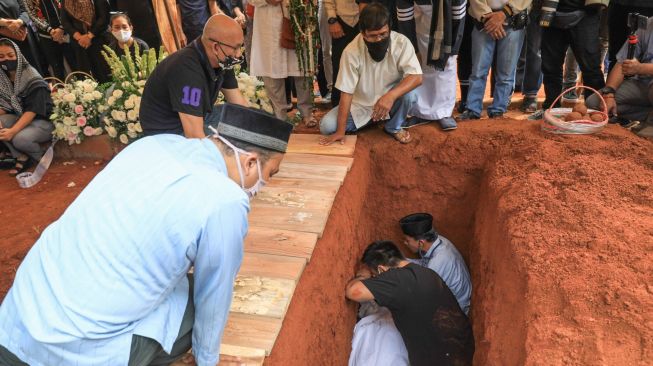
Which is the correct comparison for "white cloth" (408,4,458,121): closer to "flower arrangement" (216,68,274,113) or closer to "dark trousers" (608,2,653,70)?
"flower arrangement" (216,68,274,113)

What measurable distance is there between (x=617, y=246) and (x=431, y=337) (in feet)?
4.42

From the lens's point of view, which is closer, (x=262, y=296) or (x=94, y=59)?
(x=262, y=296)

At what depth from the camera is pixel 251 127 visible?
1.71 metres

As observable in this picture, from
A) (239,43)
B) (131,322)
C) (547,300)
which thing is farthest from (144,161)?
(547,300)

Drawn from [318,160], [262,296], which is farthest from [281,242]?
[318,160]

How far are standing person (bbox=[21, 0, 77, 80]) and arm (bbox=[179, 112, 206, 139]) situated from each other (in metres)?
3.97

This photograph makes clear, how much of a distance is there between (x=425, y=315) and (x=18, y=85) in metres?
4.23

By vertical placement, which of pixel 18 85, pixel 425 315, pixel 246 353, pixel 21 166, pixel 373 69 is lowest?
pixel 425 315

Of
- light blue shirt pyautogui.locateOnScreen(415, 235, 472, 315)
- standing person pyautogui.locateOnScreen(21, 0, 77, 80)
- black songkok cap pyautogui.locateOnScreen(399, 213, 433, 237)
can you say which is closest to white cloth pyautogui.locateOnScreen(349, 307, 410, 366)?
light blue shirt pyautogui.locateOnScreen(415, 235, 472, 315)

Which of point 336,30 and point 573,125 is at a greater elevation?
point 336,30

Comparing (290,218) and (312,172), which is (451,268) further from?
(290,218)

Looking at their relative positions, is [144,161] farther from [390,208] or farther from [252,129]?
[390,208]

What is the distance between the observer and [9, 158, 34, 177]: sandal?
14.3 feet

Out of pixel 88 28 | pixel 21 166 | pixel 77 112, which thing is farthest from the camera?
pixel 88 28
